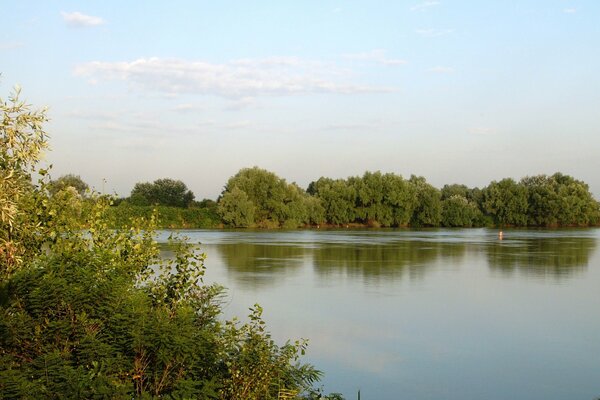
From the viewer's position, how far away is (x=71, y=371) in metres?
5.16

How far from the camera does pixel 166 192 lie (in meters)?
81.8

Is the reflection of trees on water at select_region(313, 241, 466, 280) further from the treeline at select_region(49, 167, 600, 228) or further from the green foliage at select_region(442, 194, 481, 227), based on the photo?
the green foliage at select_region(442, 194, 481, 227)

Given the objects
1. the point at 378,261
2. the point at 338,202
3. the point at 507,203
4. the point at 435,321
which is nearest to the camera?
the point at 435,321

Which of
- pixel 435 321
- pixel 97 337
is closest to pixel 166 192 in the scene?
pixel 435 321

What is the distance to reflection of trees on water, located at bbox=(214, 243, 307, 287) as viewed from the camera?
1782cm

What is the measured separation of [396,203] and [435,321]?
55258 millimetres

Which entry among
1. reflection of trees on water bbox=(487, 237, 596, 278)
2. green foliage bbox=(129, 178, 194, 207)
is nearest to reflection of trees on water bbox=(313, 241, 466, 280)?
reflection of trees on water bbox=(487, 237, 596, 278)

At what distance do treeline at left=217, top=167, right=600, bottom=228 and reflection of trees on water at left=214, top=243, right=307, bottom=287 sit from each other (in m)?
28.8

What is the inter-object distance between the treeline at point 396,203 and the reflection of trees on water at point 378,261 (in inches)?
1143

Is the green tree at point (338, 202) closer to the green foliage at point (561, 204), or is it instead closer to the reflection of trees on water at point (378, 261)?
the green foliage at point (561, 204)

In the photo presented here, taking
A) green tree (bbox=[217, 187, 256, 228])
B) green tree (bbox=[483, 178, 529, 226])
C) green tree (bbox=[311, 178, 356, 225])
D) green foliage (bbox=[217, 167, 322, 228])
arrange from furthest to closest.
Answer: green tree (bbox=[483, 178, 529, 226]) < green tree (bbox=[311, 178, 356, 225]) < green foliage (bbox=[217, 167, 322, 228]) < green tree (bbox=[217, 187, 256, 228])

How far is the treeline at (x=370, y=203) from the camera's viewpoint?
59125mm

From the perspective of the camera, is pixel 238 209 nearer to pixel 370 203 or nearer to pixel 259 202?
pixel 259 202

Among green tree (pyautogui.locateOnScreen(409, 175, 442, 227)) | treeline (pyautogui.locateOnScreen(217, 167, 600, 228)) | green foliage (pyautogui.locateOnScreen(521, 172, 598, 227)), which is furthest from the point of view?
green foliage (pyautogui.locateOnScreen(521, 172, 598, 227))
